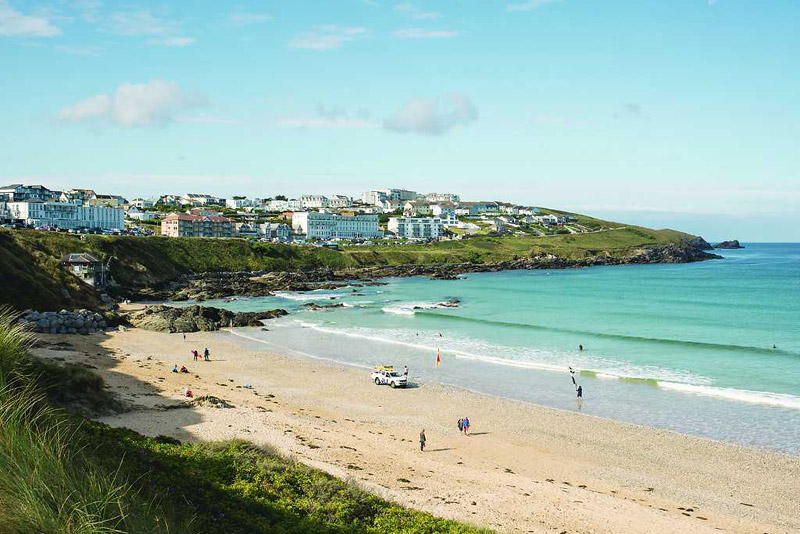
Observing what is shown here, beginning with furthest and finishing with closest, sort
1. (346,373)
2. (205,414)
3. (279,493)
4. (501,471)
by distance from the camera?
(346,373)
(205,414)
(501,471)
(279,493)

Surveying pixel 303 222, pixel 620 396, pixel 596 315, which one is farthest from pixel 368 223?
pixel 620 396

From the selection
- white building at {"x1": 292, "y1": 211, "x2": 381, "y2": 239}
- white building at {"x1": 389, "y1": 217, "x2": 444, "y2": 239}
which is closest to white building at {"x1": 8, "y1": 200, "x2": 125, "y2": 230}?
white building at {"x1": 292, "y1": 211, "x2": 381, "y2": 239}

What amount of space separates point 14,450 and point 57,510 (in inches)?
39.9

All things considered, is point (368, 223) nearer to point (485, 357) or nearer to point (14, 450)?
point (485, 357)

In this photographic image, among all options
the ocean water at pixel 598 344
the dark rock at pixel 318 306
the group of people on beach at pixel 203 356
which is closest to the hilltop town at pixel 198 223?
the dark rock at pixel 318 306

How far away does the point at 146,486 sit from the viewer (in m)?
10.7

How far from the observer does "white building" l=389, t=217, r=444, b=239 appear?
19200 cm

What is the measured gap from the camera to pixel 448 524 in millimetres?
13961

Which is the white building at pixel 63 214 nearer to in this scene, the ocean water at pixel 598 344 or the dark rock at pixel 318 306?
the ocean water at pixel 598 344

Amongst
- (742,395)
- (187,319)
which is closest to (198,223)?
(187,319)

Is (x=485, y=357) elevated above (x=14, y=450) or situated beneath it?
situated beneath

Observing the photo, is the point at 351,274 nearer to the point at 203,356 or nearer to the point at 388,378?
the point at 203,356

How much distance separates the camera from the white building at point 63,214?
136500mm

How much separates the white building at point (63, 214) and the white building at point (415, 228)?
82.3 metres
